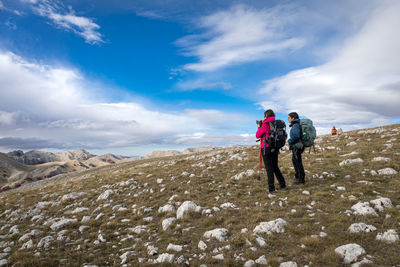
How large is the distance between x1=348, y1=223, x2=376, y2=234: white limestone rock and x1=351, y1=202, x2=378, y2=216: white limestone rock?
922mm

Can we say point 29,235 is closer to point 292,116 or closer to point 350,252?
point 350,252

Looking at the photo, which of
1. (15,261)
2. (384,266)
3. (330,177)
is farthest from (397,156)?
(15,261)

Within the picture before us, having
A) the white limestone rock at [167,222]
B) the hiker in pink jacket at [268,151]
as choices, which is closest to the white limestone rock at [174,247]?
the white limestone rock at [167,222]

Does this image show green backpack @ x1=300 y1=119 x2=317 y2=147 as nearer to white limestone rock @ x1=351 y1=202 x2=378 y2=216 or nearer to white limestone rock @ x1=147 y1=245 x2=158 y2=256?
white limestone rock @ x1=351 y1=202 x2=378 y2=216

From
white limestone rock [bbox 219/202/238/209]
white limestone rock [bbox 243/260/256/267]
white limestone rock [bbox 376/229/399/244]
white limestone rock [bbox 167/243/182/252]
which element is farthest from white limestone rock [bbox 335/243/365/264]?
white limestone rock [bbox 219/202/238/209]

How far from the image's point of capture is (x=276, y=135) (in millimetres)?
9039

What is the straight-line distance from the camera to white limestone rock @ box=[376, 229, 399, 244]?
15.6 feet

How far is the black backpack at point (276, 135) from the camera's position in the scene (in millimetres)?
9021

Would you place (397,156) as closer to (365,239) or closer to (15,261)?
(365,239)

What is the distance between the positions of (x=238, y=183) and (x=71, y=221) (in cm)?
853

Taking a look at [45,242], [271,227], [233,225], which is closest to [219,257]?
[233,225]

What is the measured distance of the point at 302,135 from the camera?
31.8 ft

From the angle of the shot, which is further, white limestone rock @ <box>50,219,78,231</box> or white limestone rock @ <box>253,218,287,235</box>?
white limestone rock @ <box>50,219,78,231</box>

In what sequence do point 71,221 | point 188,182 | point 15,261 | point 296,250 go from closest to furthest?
point 296,250
point 15,261
point 71,221
point 188,182
